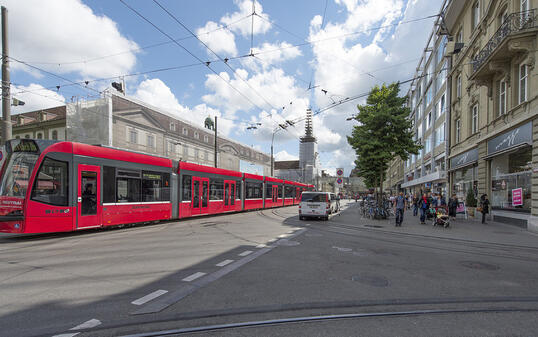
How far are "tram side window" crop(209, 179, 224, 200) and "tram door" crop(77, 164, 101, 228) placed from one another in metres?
7.13

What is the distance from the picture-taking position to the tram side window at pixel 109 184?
10.4m

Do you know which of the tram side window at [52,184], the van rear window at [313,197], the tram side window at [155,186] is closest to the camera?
the tram side window at [52,184]

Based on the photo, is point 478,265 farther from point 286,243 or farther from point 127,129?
point 127,129

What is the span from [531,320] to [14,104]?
17.8 metres

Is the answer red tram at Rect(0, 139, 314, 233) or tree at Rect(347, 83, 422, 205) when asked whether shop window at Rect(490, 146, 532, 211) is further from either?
red tram at Rect(0, 139, 314, 233)

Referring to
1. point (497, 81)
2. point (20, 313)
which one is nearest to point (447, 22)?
point (497, 81)

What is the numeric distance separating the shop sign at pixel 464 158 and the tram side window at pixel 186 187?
59.2 ft

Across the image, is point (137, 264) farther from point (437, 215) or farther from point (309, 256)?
point (437, 215)

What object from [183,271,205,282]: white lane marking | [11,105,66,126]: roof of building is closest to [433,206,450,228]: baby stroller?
[183,271,205,282]: white lane marking

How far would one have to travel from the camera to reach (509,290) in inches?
190

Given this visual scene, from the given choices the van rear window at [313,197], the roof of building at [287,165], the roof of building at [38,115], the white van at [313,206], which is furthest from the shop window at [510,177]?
the roof of building at [287,165]

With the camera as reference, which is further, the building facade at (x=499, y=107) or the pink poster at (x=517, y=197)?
the pink poster at (x=517, y=197)

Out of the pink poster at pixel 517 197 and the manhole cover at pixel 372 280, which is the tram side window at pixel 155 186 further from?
the pink poster at pixel 517 197

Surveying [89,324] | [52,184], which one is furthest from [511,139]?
[52,184]
